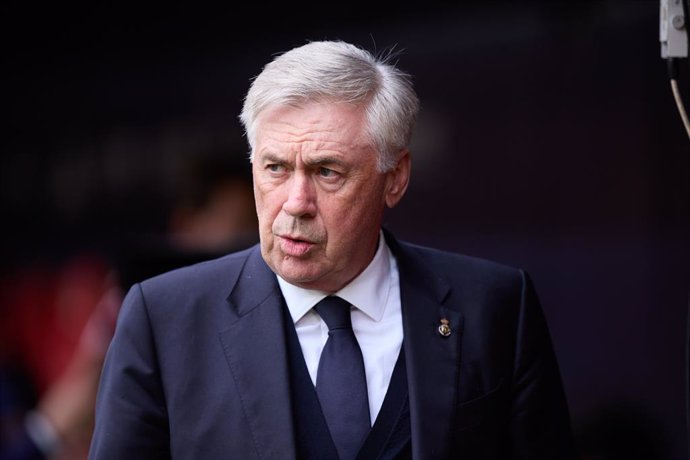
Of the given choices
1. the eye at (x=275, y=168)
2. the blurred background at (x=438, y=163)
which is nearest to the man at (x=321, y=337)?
the eye at (x=275, y=168)

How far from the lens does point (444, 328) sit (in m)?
2.69

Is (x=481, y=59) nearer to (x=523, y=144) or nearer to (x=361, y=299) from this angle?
(x=523, y=144)

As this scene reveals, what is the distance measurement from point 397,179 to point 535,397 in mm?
631

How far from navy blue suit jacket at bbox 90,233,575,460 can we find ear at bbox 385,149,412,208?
0.14 meters

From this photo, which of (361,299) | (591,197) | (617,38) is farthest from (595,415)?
(361,299)

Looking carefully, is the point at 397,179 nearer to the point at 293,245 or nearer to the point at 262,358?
the point at 293,245

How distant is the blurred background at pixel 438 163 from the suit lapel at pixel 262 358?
156 centimetres

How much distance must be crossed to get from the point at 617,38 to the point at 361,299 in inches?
126

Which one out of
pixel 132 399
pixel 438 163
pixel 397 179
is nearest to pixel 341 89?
pixel 397 179

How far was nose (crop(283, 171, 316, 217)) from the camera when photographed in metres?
2.51

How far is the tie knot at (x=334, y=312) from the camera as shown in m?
2.65

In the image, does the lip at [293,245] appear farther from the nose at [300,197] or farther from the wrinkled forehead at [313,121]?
the wrinkled forehead at [313,121]

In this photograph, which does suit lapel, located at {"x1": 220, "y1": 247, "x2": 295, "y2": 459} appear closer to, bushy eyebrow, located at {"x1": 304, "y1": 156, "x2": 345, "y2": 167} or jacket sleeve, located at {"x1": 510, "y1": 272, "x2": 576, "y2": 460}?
bushy eyebrow, located at {"x1": 304, "y1": 156, "x2": 345, "y2": 167}

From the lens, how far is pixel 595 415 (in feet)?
17.6
